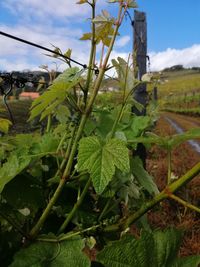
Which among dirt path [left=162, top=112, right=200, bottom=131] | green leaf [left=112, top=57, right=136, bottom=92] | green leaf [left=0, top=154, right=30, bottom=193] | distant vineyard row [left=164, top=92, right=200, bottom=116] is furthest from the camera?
distant vineyard row [left=164, top=92, right=200, bottom=116]

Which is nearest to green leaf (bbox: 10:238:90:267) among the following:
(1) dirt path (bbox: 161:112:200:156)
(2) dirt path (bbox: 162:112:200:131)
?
(1) dirt path (bbox: 161:112:200:156)

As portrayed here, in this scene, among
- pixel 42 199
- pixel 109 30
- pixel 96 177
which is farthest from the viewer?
pixel 42 199

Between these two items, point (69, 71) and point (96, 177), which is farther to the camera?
point (69, 71)

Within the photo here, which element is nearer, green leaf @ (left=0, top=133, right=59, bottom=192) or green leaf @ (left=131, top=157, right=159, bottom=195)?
green leaf @ (left=0, top=133, right=59, bottom=192)

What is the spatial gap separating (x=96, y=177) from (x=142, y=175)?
13.1 inches

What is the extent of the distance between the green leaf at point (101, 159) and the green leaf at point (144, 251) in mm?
150

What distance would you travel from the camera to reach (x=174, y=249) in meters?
1.08

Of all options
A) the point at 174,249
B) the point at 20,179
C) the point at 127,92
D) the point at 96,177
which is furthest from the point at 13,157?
the point at 174,249

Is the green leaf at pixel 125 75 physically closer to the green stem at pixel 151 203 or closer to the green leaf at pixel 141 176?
the green leaf at pixel 141 176

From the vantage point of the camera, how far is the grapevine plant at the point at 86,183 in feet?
3.46

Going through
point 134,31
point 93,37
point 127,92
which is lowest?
point 127,92

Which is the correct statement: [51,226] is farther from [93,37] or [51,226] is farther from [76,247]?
[93,37]

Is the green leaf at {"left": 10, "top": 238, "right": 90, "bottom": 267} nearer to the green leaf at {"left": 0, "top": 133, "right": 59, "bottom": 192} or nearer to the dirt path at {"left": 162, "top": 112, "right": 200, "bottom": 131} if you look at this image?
the green leaf at {"left": 0, "top": 133, "right": 59, "bottom": 192}

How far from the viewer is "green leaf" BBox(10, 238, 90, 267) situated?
1121 millimetres
